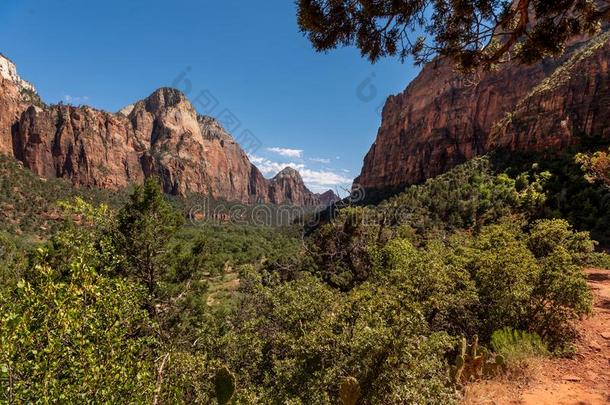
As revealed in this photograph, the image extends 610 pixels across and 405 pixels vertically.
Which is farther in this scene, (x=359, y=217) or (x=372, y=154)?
(x=372, y=154)

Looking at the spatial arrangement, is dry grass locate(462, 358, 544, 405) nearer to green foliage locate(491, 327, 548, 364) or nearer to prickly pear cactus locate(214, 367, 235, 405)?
green foliage locate(491, 327, 548, 364)

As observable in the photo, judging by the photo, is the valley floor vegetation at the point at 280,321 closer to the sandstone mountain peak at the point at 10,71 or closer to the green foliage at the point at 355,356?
the green foliage at the point at 355,356

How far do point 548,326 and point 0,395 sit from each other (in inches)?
536

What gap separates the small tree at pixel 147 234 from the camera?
44.7 ft

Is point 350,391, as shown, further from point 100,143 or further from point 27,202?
point 100,143

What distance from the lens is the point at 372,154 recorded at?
479 feet

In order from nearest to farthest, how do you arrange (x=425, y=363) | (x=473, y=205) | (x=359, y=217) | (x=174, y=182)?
(x=425, y=363), (x=359, y=217), (x=473, y=205), (x=174, y=182)

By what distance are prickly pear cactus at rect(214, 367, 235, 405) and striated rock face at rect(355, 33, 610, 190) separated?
7.35 m

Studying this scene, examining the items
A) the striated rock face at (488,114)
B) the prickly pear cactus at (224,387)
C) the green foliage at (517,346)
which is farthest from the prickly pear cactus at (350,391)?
the striated rock face at (488,114)

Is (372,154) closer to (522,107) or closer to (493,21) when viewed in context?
(522,107)

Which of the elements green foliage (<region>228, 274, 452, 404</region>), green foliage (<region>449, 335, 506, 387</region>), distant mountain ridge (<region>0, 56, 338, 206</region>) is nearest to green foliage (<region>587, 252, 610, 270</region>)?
green foliage (<region>449, 335, 506, 387</region>)

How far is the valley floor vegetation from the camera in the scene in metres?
4.71

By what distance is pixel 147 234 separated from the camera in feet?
44.3

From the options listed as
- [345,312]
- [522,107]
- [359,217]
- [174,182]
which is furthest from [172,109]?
[345,312]
